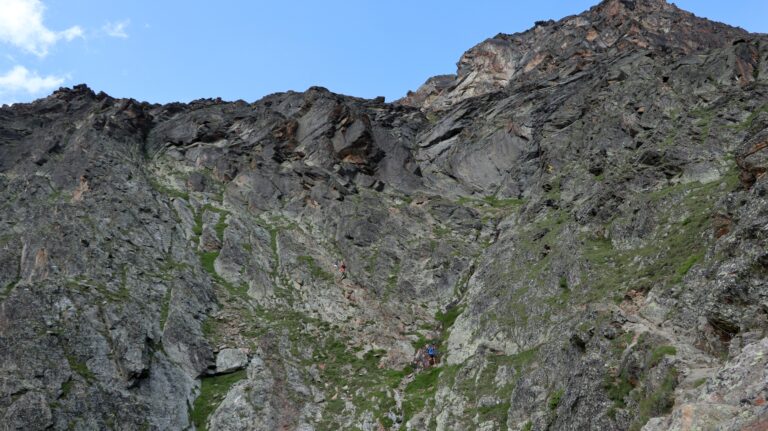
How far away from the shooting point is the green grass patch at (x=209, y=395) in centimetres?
3825

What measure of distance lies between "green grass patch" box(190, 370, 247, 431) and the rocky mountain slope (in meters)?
0.20

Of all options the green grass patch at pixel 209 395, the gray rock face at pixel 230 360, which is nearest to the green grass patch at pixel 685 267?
the green grass patch at pixel 209 395

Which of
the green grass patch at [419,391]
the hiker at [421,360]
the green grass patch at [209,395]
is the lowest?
the green grass patch at [419,391]

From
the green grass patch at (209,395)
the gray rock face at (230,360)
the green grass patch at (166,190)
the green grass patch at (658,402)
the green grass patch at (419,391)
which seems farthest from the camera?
the green grass patch at (166,190)

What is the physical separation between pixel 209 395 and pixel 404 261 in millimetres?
22715

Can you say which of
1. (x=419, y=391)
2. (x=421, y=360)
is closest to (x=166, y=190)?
(x=421, y=360)

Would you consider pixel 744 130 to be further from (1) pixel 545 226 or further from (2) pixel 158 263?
(2) pixel 158 263

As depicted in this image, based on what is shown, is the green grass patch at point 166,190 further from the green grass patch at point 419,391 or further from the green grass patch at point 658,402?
the green grass patch at point 658,402

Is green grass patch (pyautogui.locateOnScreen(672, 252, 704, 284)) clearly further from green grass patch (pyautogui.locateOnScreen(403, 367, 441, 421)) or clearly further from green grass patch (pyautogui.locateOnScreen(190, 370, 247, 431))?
green grass patch (pyautogui.locateOnScreen(190, 370, 247, 431))

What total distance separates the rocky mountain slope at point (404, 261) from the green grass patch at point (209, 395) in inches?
7.8

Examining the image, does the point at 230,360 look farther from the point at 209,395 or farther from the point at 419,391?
the point at 419,391

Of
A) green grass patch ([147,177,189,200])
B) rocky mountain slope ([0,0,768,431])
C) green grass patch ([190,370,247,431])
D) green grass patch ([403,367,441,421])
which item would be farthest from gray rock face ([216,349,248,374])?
green grass patch ([147,177,189,200])

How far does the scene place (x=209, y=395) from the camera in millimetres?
40062

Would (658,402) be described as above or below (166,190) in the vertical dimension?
below
